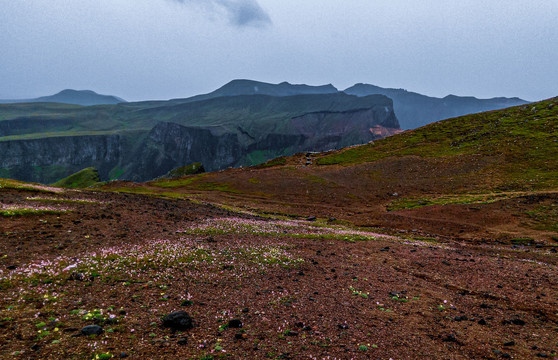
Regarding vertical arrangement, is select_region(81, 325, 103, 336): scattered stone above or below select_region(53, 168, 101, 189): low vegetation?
above

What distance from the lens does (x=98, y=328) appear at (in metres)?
8.59

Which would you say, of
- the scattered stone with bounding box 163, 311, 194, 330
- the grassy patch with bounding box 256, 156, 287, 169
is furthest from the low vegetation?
the scattered stone with bounding box 163, 311, 194, 330

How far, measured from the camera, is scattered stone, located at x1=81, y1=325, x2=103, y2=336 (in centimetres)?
838

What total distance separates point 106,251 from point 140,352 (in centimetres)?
981

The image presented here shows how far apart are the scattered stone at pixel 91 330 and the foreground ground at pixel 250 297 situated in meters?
0.22

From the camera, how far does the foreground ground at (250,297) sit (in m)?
8.66

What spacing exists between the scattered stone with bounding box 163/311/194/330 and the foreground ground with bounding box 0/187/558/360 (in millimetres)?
285

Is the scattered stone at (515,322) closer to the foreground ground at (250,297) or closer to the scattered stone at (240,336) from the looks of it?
the foreground ground at (250,297)

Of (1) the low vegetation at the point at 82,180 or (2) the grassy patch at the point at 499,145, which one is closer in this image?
(2) the grassy patch at the point at 499,145

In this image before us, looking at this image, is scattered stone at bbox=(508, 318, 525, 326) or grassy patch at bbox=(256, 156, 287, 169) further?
grassy patch at bbox=(256, 156, 287, 169)

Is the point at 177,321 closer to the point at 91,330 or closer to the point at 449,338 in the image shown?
the point at 91,330

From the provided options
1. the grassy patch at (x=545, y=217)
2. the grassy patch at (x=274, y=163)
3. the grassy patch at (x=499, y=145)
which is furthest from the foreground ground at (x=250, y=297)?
the grassy patch at (x=274, y=163)

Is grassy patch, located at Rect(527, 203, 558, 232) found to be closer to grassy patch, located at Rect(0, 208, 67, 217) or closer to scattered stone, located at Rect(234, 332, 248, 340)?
scattered stone, located at Rect(234, 332, 248, 340)

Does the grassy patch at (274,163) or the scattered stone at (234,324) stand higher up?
the grassy patch at (274,163)
